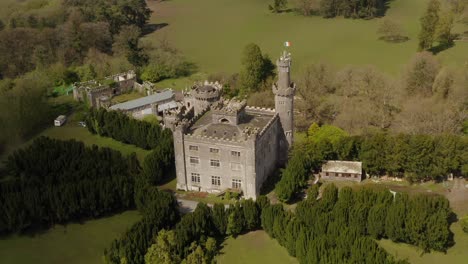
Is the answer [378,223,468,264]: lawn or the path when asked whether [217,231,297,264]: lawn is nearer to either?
the path

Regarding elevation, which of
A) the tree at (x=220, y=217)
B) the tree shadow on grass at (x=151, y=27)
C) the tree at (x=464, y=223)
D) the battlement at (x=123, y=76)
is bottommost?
the tree at (x=464, y=223)

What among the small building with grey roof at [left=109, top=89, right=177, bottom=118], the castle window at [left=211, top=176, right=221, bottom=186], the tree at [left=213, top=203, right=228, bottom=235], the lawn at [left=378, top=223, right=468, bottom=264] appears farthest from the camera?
the small building with grey roof at [left=109, top=89, right=177, bottom=118]

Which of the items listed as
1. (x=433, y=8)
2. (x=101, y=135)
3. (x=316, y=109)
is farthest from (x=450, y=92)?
(x=101, y=135)

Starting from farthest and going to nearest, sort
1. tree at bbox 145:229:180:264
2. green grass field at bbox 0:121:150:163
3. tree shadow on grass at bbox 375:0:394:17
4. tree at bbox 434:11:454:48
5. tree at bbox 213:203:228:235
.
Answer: tree shadow on grass at bbox 375:0:394:17, tree at bbox 434:11:454:48, green grass field at bbox 0:121:150:163, tree at bbox 213:203:228:235, tree at bbox 145:229:180:264

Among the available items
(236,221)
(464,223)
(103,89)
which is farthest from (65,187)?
(464,223)

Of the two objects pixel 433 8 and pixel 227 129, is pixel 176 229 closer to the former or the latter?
pixel 227 129

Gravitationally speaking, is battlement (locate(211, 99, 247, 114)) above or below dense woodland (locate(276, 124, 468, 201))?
above

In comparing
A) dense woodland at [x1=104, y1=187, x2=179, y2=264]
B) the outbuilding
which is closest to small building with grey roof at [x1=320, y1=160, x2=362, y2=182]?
dense woodland at [x1=104, y1=187, x2=179, y2=264]

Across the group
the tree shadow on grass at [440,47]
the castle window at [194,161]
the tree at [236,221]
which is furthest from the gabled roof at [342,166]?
the tree shadow on grass at [440,47]

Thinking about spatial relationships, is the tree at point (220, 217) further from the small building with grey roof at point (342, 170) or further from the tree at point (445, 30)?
the tree at point (445, 30)
